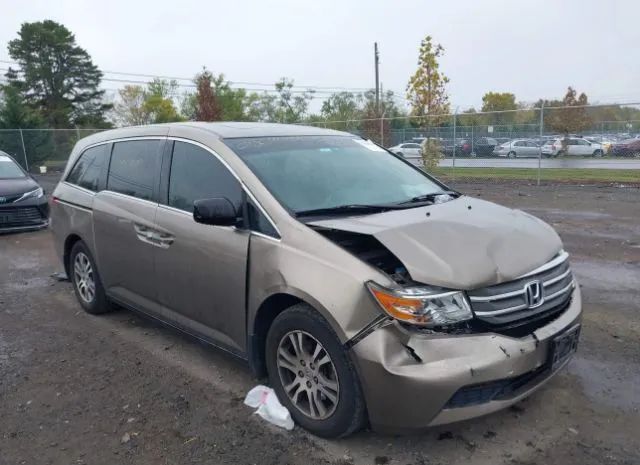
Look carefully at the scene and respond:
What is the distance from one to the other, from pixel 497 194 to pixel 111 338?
11.2m

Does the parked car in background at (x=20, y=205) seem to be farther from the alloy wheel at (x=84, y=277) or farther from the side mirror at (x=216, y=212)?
the side mirror at (x=216, y=212)

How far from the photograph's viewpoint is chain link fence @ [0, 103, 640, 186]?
57.1 ft

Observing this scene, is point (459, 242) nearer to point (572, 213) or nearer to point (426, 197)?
point (426, 197)

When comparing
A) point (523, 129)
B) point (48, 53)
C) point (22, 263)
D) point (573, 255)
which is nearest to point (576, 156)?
point (523, 129)

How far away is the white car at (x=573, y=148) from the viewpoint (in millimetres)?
19609

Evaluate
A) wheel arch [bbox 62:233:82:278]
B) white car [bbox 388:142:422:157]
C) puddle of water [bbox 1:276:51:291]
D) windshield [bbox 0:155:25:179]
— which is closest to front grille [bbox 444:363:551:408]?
wheel arch [bbox 62:233:82:278]

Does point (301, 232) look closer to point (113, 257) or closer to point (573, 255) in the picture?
point (113, 257)

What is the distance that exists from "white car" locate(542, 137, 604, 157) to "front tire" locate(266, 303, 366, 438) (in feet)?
63.1

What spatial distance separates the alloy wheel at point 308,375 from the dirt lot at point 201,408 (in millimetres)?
193

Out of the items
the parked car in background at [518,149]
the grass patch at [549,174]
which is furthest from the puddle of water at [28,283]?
the parked car in background at [518,149]

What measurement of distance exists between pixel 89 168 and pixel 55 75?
50998 mm

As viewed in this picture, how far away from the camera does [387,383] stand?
2.61 m

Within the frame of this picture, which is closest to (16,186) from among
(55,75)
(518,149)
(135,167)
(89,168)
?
(89,168)

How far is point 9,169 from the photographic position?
10.7 meters
